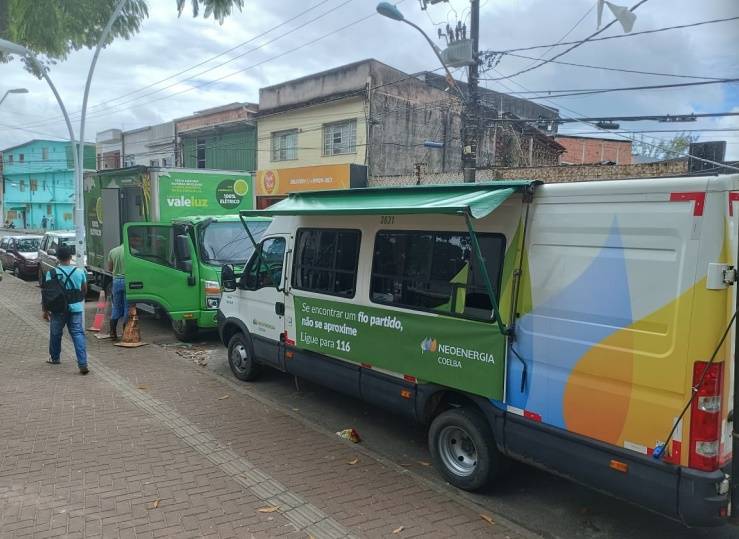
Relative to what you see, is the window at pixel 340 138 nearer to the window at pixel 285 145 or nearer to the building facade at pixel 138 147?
the window at pixel 285 145

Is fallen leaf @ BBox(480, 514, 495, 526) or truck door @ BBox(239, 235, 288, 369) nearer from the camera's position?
fallen leaf @ BBox(480, 514, 495, 526)

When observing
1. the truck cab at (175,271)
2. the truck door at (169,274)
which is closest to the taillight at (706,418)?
the truck cab at (175,271)

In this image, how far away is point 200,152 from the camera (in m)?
27.4

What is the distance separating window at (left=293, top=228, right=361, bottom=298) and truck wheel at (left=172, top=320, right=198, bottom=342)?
4.07 meters

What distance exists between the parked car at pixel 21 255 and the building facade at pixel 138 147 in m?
7.50

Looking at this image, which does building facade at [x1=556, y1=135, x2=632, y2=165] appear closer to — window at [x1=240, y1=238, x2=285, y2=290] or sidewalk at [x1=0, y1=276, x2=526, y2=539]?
window at [x1=240, y1=238, x2=285, y2=290]

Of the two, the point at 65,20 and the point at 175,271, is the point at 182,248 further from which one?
the point at 65,20

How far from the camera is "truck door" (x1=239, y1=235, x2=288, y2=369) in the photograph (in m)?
6.21

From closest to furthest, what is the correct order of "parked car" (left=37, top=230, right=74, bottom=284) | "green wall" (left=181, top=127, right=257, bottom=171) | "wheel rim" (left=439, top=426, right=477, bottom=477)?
"wheel rim" (left=439, top=426, right=477, bottom=477)
"parked car" (left=37, top=230, right=74, bottom=284)
"green wall" (left=181, top=127, right=257, bottom=171)

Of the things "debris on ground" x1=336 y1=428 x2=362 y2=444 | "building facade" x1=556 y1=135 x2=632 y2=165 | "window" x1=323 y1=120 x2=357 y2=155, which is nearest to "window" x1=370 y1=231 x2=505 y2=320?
"debris on ground" x1=336 y1=428 x2=362 y2=444

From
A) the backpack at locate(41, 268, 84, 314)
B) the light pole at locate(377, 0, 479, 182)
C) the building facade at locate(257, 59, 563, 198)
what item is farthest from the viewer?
the building facade at locate(257, 59, 563, 198)

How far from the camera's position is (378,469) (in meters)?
4.62

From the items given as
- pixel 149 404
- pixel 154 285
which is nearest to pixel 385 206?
pixel 149 404

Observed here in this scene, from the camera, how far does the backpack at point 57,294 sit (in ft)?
23.0
